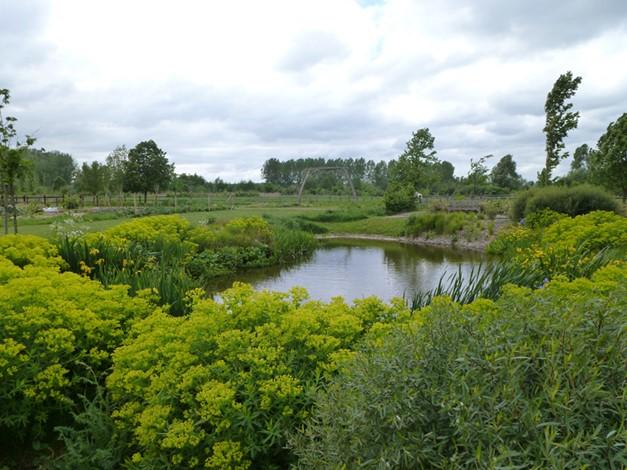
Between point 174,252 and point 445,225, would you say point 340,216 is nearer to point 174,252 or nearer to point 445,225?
point 445,225

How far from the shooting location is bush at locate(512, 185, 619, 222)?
1677 cm

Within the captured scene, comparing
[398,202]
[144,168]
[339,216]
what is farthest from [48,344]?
[144,168]

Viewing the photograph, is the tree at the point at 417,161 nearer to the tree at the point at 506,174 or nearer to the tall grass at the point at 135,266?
the tree at the point at 506,174

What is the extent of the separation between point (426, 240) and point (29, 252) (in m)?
17.4

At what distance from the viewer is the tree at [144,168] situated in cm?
3803

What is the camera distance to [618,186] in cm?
2973

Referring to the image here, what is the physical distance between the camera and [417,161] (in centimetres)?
3894

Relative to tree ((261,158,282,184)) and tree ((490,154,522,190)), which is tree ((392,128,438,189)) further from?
tree ((261,158,282,184))

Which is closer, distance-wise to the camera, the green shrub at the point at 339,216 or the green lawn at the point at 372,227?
the green lawn at the point at 372,227

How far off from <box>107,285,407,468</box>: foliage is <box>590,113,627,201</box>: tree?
30659mm

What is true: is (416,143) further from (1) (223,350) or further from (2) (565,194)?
(1) (223,350)

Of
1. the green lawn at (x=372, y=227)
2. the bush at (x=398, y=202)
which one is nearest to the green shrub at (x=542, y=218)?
the green lawn at (x=372, y=227)

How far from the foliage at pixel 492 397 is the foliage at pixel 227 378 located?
2.08 ft

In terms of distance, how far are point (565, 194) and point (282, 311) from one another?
17.0m
